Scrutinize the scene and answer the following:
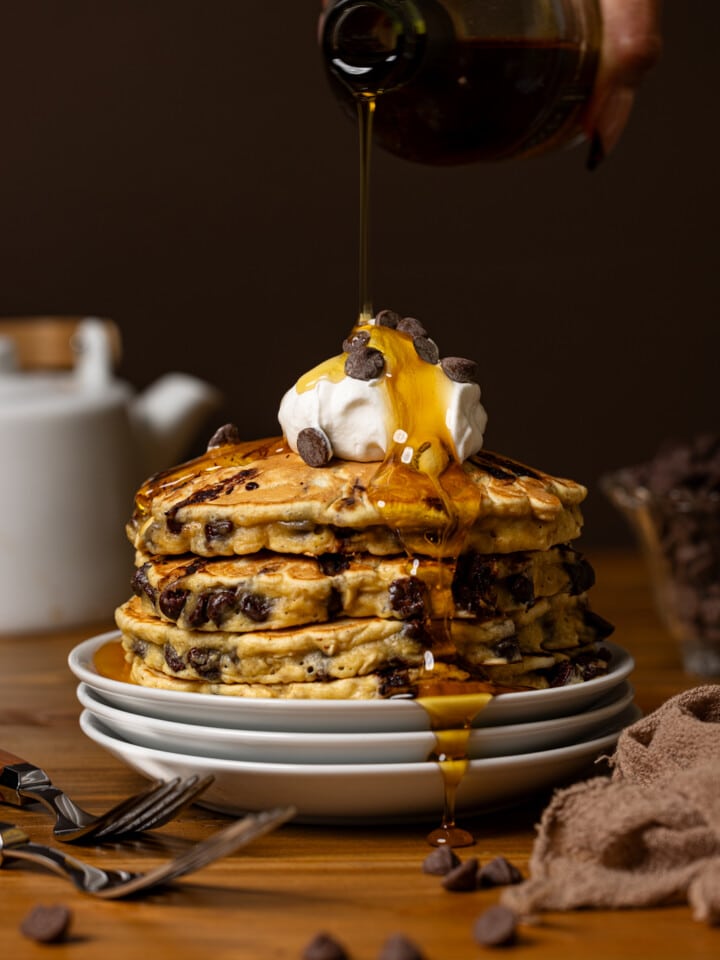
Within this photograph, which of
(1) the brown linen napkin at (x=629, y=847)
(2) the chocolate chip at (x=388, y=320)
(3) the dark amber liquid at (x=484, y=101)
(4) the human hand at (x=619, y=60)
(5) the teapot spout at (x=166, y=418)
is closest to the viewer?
(1) the brown linen napkin at (x=629, y=847)

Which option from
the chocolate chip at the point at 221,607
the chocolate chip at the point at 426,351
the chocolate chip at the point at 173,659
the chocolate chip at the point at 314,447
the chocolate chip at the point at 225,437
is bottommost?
the chocolate chip at the point at 173,659

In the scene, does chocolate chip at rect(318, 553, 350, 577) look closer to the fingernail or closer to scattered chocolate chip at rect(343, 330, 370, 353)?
scattered chocolate chip at rect(343, 330, 370, 353)

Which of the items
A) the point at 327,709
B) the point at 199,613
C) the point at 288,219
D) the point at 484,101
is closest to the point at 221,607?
the point at 199,613

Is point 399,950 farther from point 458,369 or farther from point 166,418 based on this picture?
point 166,418

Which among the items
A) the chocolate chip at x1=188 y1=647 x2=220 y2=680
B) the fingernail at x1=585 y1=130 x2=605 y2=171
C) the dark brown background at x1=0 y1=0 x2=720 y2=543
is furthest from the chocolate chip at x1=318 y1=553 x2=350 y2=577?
the dark brown background at x1=0 y1=0 x2=720 y2=543

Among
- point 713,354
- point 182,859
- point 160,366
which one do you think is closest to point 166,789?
point 182,859

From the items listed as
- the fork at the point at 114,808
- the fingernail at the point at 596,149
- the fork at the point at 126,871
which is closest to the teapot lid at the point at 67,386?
the fingernail at the point at 596,149

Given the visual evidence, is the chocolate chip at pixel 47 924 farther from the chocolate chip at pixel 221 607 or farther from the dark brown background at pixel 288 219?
the dark brown background at pixel 288 219

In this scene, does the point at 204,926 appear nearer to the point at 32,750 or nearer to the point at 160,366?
the point at 32,750
